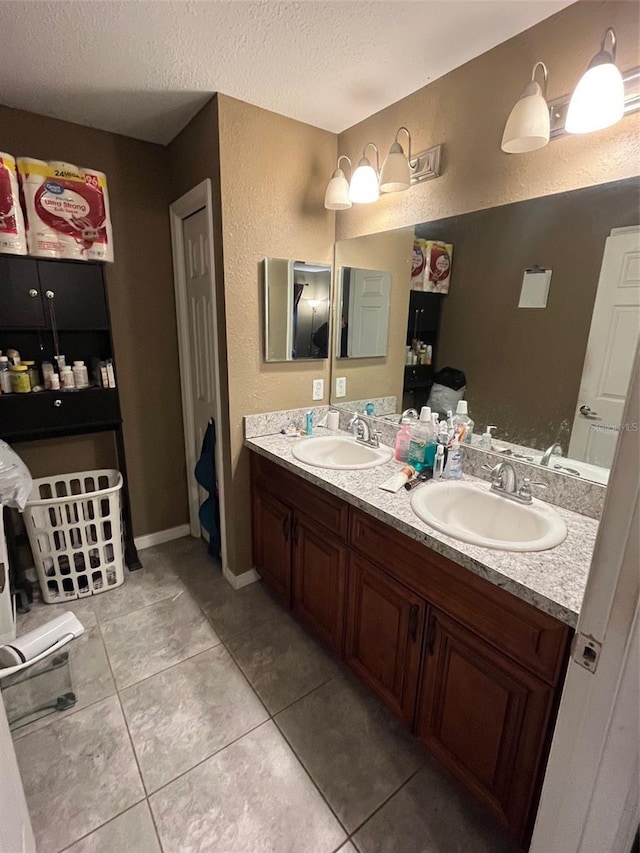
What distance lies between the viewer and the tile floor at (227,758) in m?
1.18

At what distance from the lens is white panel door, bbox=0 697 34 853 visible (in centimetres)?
80

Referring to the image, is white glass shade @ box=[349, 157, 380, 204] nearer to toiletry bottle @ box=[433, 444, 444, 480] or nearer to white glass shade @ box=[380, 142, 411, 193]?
white glass shade @ box=[380, 142, 411, 193]

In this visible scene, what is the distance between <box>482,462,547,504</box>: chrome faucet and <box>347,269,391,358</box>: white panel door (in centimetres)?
88

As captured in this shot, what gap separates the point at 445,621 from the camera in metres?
1.18

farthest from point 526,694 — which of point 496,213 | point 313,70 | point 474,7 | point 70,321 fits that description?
point 70,321

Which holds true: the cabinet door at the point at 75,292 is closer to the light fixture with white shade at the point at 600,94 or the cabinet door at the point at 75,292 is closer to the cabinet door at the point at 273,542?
the cabinet door at the point at 273,542

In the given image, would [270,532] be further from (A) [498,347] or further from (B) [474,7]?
(B) [474,7]

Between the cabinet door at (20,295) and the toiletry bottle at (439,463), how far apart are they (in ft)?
6.37

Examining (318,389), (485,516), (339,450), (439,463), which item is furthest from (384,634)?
(318,389)

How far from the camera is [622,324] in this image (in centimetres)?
121

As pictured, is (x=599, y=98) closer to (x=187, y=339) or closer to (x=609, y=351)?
(x=609, y=351)

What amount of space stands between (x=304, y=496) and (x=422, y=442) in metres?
0.54

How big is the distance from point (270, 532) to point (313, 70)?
1962mm

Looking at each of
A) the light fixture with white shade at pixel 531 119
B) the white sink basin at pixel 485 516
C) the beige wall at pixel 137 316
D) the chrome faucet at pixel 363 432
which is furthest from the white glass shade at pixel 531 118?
the beige wall at pixel 137 316
